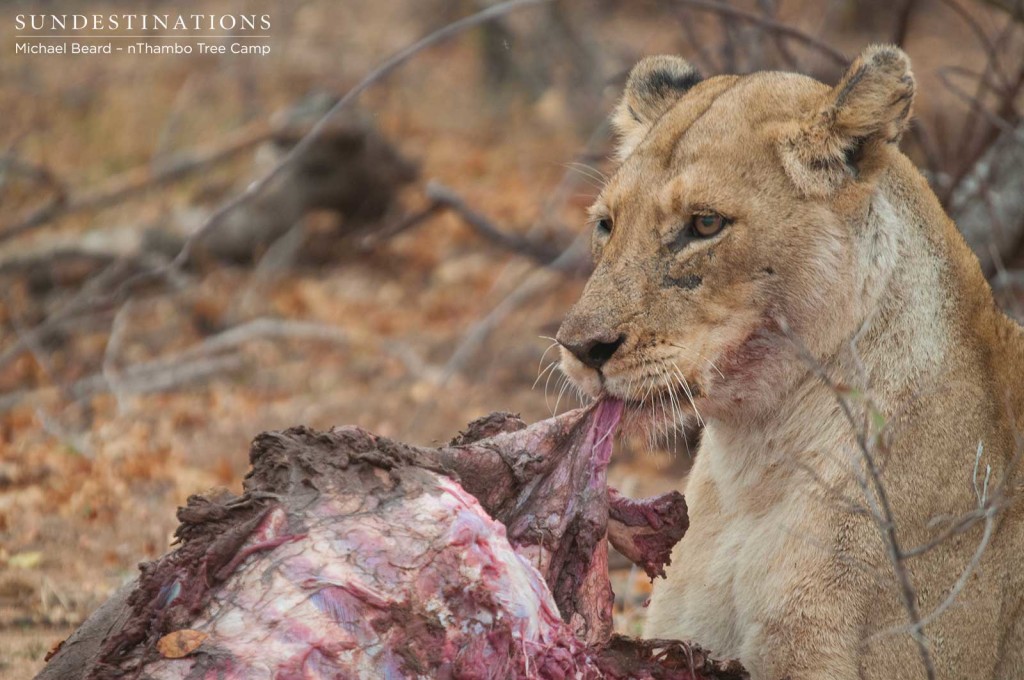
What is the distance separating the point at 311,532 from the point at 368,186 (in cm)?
688

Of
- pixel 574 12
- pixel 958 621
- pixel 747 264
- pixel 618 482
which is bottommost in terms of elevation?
pixel 618 482

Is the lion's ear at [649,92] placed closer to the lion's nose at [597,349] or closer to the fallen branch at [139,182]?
the lion's nose at [597,349]

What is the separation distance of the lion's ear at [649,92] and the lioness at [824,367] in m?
0.52

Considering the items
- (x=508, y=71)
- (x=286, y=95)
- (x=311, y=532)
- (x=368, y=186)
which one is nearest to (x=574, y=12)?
(x=508, y=71)

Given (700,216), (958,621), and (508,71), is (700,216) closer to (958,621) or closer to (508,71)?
(958,621)

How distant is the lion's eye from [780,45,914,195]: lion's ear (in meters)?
0.20

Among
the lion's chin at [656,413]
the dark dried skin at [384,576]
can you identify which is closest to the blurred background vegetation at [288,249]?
the lion's chin at [656,413]

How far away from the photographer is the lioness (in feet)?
9.97

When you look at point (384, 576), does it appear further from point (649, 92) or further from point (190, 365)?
point (190, 365)

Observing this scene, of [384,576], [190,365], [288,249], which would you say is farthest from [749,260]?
[288,249]

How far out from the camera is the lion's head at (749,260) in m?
3.06

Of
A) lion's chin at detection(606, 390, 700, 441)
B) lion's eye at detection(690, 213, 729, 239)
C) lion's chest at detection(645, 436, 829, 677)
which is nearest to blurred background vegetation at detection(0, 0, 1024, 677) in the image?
lion's chest at detection(645, 436, 829, 677)

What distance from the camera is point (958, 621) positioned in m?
3.07

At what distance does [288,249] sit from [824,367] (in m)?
6.27
